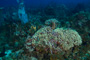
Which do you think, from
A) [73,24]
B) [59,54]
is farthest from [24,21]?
[59,54]

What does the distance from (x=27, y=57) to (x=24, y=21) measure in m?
5.84

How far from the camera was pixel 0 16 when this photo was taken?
35.0ft

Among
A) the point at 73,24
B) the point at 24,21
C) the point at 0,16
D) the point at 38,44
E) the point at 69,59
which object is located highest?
the point at 0,16

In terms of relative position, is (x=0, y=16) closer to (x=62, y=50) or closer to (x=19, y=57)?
(x=19, y=57)

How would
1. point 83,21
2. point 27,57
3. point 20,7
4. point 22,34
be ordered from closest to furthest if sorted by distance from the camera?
point 27,57
point 22,34
point 83,21
point 20,7

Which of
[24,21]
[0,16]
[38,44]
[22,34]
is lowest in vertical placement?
[38,44]

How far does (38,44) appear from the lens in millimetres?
4297

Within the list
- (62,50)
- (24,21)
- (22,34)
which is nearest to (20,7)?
(24,21)

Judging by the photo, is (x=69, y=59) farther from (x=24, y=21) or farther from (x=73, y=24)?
(x=24, y=21)

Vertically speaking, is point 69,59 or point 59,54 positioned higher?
point 59,54

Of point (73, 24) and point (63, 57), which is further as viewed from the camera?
point (73, 24)

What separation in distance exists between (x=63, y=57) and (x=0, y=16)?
964 centimetres

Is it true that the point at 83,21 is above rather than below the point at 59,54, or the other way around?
above

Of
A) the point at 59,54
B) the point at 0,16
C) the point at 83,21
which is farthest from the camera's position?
the point at 0,16
